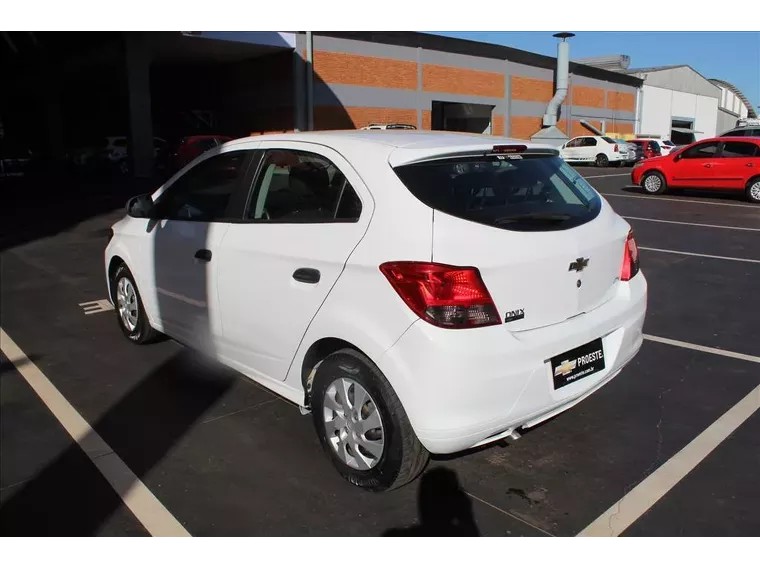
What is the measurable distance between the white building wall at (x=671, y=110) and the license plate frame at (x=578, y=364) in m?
52.4

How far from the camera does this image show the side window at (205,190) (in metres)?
4.02

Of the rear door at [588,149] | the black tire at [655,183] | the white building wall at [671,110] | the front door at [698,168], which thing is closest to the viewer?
the front door at [698,168]

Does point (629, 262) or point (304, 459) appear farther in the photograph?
point (629, 262)

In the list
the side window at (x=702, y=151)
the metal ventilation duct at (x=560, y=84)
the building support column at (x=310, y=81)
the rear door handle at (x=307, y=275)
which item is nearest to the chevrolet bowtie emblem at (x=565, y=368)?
the rear door handle at (x=307, y=275)

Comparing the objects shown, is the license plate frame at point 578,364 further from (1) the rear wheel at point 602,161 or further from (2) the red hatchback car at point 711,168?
(1) the rear wheel at point 602,161

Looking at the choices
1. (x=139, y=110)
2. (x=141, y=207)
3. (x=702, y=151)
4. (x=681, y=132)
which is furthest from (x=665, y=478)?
(x=681, y=132)

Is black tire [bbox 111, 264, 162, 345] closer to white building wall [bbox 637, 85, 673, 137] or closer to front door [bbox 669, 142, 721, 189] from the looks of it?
front door [bbox 669, 142, 721, 189]

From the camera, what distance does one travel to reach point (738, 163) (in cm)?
1630

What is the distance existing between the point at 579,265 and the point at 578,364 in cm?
49

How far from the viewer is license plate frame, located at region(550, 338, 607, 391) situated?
3.07m

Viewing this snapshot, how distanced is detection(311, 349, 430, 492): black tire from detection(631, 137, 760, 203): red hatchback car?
16162 mm

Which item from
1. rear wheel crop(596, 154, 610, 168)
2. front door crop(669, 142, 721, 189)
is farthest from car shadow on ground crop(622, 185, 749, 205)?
rear wheel crop(596, 154, 610, 168)

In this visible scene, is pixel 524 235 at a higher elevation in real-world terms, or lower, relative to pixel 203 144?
lower

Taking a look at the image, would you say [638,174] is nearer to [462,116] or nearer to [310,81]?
[310,81]
